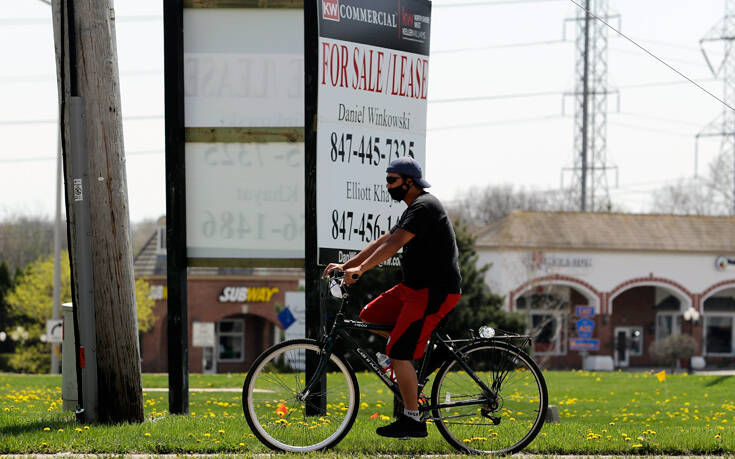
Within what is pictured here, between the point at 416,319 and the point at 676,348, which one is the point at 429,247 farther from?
the point at 676,348

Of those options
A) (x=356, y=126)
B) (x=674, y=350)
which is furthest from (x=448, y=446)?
(x=674, y=350)

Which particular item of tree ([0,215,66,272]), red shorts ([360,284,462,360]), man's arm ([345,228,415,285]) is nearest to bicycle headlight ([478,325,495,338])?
red shorts ([360,284,462,360])

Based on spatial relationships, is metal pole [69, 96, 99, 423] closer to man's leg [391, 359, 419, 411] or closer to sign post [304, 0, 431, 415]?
sign post [304, 0, 431, 415]

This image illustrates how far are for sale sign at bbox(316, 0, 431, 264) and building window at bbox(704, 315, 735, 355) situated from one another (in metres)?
48.5

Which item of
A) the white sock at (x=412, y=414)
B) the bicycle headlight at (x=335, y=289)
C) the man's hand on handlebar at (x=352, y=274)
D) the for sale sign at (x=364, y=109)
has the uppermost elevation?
the for sale sign at (x=364, y=109)

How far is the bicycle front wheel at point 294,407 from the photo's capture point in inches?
255

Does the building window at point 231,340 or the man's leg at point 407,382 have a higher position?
the man's leg at point 407,382

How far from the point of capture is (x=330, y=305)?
30.7 metres

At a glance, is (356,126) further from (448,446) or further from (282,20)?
(448,446)

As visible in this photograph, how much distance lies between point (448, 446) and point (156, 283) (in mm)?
46722

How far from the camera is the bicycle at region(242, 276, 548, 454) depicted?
21.4 feet

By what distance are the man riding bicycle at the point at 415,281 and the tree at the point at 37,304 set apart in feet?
142

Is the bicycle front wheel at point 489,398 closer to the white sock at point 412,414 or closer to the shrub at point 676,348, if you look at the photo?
the white sock at point 412,414

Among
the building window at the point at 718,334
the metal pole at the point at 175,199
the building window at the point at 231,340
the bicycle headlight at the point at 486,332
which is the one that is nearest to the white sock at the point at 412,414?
the bicycle headlight at the point at 486,332
